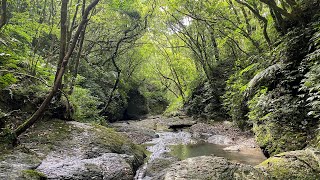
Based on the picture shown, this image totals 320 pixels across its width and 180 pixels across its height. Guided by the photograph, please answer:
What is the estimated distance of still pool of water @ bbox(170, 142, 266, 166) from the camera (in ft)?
24.3

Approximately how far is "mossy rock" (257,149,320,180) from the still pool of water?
2.23 meters

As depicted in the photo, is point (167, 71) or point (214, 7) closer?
point (214, 7)

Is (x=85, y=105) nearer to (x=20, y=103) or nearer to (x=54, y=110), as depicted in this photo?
(x=54, y=110)

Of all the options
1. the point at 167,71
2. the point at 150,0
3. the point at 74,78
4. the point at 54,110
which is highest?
the point at 150,0

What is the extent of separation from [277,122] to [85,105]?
26.5 feet

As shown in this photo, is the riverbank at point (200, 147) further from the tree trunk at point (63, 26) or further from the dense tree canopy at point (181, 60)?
the tree trunk at point (63, 26)

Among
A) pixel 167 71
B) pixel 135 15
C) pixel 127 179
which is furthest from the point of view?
pixel 167 71

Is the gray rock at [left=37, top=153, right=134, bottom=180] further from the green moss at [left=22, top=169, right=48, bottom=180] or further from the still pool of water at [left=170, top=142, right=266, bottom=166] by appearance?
the still pool of water at [left=170, top=142, right=266, bottom=166]

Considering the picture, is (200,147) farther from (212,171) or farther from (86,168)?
(86,168)

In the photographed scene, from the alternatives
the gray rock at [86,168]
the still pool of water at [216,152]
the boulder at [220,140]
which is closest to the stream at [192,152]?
the still pool of water at [216,152]

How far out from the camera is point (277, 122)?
23.4ft

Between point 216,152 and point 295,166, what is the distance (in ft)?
15.3

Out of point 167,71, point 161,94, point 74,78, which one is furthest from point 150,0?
point 161,94

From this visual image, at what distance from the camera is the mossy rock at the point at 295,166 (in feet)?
14.0
